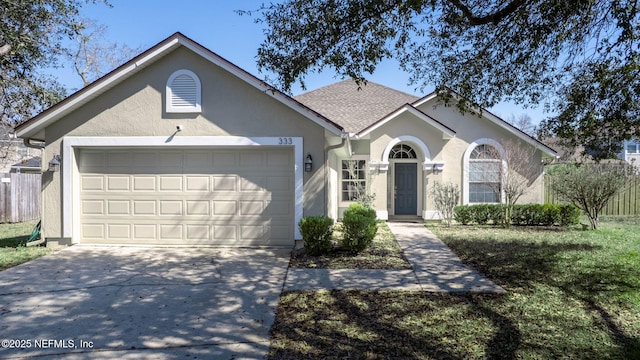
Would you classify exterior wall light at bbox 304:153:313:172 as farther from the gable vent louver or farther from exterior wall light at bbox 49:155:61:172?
exterior wall light at bbox 49:155:61:172

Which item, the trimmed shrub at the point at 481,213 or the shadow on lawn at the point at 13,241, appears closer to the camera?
the shadow on lawn at the point at 13,241

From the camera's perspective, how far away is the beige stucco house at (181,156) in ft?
30.3

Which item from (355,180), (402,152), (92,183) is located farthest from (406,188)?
(92,183)

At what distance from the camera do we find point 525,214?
45.8 ft

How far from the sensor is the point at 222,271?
7484mm

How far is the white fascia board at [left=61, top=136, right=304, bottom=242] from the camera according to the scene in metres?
9.20

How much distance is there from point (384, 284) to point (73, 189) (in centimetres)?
807

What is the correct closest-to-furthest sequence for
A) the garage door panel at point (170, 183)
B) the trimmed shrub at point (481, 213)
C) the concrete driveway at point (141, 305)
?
the concrete driveway at point (141, 305) < the garage door panel at point (170, 183) < the trimmed shrub at point (481, 213)

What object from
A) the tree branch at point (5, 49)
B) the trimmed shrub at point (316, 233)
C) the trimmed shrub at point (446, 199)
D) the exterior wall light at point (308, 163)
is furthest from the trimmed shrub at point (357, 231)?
the tree branch at point (5, 49)

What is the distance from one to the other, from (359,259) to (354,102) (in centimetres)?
1176

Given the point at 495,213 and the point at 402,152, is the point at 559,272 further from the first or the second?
the point at 402,152

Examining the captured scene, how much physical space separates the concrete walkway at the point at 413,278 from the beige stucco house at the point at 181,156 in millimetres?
2223

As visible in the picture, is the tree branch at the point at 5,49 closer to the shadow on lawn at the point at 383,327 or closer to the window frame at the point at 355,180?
the shadow on lawn at the point at 383,327

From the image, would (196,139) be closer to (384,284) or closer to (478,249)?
(384,284)
